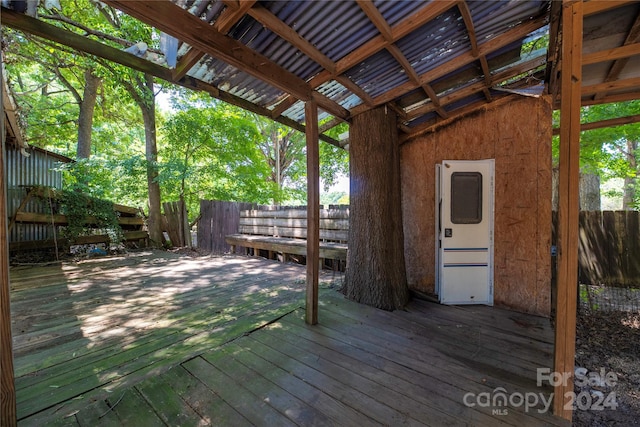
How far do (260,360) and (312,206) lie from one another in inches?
61.4

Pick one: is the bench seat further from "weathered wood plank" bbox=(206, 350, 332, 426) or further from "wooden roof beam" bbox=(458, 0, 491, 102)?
"wooden roof beam" bbox=(458, 0, 491, 102)

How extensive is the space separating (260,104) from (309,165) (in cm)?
103

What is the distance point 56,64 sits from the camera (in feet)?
22.4

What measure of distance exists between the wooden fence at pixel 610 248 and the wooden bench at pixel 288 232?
3576mm

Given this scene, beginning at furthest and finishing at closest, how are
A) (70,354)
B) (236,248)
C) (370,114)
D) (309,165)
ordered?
(236,248) → (370,114) → (309,165) → (70,354)

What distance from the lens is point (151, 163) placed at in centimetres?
718

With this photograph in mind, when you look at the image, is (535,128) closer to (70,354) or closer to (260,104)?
(260,104)

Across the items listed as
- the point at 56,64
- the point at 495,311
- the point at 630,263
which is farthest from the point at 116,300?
the point at 56,64

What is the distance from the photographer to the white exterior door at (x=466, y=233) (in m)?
3.61

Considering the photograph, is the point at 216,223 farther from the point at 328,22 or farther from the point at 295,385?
the point at 328,22

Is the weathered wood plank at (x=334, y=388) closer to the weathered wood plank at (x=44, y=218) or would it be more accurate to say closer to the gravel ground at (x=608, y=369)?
the gravel ground at (x=608, y=369)

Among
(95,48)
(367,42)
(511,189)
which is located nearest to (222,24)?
(95,48)

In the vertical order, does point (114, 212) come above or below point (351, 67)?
below

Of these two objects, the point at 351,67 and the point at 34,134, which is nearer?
the point at 351,67
